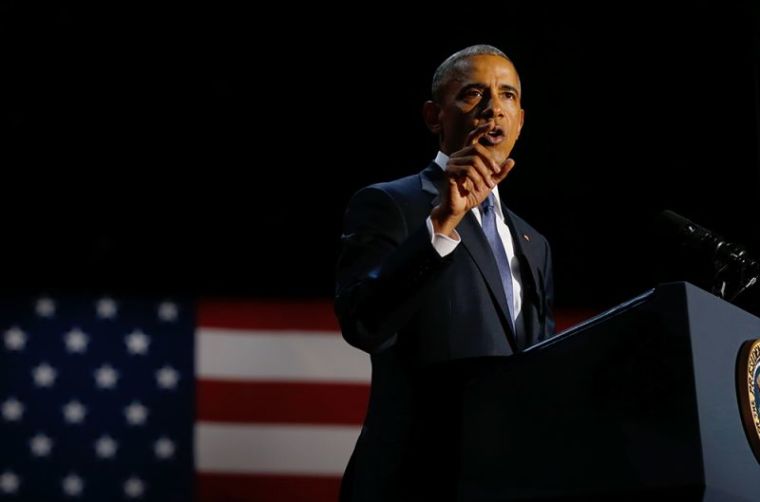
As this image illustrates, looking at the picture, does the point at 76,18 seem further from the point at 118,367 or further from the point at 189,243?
the point at 118,367

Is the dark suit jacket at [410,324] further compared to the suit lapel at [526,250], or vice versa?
the suit lapel at [526,250]

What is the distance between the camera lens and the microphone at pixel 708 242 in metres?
1.73

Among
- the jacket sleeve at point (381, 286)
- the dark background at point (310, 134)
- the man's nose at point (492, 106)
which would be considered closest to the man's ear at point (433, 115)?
the man's nose at point (492, 106)

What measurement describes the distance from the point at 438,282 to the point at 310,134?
2518 millimetres

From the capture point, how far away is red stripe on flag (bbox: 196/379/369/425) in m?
4.06

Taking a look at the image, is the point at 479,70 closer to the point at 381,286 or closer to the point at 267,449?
the point at 381,286

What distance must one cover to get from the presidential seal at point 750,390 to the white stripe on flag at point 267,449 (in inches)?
107

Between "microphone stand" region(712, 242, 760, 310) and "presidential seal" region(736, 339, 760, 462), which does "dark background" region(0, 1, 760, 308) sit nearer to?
"microphone stand" region(712, 242, 760, 310)

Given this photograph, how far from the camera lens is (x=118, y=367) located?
13.3 ft

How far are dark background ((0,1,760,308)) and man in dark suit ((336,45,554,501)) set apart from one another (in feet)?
7.30

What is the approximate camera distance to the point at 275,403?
4078mm

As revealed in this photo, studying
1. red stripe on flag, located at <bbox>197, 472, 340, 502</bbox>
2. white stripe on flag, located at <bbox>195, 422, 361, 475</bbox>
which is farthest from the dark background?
red stripe on flag, located at <bbox>197, 472, 340, 502</bbox>

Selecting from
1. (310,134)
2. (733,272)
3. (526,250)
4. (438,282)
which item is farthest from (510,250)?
(310,134)

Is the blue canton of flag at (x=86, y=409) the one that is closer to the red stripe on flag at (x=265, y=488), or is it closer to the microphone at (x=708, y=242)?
the red stripe on flag at (x=265, y=488)
